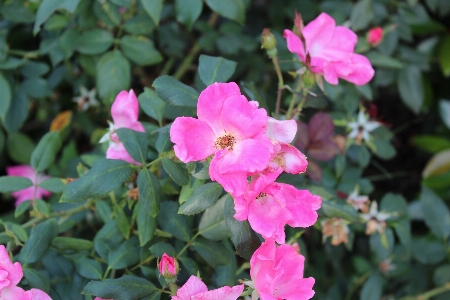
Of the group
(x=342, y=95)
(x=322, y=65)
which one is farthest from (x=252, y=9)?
(x=322, y=65)

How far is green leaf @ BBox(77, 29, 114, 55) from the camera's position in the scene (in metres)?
1.28

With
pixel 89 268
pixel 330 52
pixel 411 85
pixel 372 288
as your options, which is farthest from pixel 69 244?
pixel 411 85

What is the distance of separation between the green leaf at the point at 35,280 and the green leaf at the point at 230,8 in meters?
0.72

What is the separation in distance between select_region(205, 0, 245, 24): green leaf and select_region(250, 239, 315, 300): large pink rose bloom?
2.09 feet

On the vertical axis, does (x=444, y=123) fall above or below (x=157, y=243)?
below

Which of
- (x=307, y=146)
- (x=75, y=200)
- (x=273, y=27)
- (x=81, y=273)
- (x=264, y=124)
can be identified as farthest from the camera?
(x=273, y=27)

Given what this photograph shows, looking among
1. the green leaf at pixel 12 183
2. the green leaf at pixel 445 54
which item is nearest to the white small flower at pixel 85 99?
the green leaf at pixel 12 183

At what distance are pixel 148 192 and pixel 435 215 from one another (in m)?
0.92

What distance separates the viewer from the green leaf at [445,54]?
169 centimetres

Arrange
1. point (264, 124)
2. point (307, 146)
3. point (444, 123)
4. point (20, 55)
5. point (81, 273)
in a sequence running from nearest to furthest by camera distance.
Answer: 1. point (264, 124)
2. point (81, 273)
3. point (307, 146)
4. point (20, 55)
5. point (444, 123)

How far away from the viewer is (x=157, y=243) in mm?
909

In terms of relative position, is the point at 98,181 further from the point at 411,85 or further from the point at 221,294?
the point at 411,85

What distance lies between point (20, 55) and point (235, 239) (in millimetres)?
1001

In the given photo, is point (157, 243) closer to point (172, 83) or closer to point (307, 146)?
point (172, 83)
